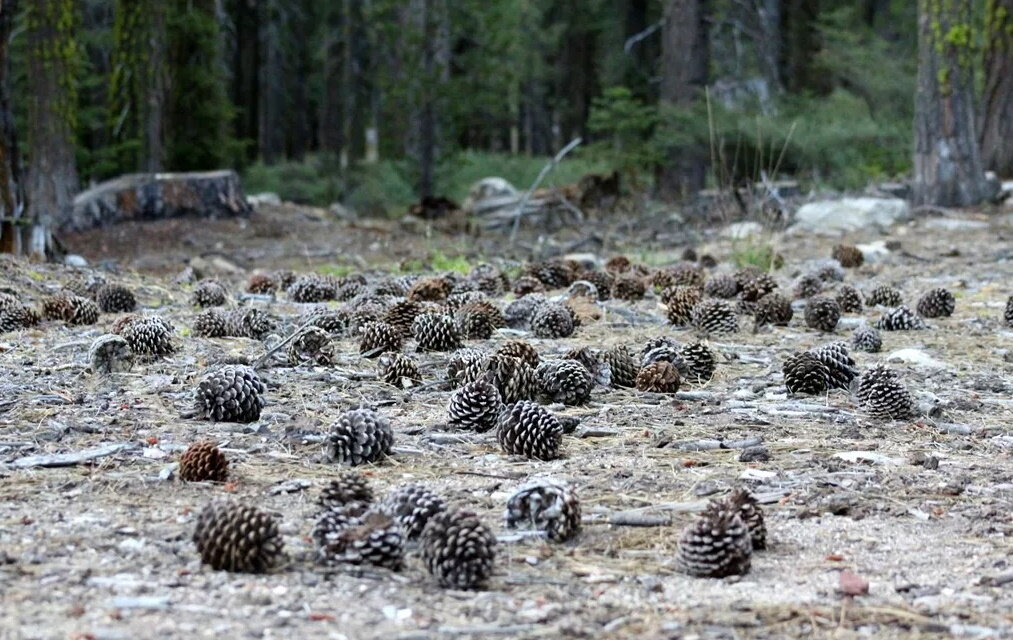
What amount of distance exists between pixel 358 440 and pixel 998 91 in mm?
11986

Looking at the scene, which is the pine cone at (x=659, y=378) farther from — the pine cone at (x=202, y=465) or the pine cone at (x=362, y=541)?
the pine cone at (x=362, y=541)

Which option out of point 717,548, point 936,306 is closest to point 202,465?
point 717,548

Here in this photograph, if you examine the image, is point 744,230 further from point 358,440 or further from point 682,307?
point 358,440

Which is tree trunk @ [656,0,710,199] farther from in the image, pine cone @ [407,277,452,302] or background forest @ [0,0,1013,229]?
pine cone @ [407,277,452,302]

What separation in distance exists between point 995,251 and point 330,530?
8.45 m

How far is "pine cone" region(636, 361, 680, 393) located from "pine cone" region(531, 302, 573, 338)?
1.17 metres

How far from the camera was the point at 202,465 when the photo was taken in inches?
127

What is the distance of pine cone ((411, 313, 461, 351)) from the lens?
5.26 m

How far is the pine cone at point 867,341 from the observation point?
5566 millimetres

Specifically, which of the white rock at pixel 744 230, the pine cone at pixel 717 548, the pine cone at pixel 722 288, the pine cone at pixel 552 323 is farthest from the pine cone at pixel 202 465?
the white rock at pixel 744 230

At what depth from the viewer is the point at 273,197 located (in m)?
Result: 19.3

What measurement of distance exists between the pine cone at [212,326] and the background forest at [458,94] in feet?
15.8

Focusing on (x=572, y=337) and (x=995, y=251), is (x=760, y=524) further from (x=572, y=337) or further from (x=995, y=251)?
(x=995, y=251)

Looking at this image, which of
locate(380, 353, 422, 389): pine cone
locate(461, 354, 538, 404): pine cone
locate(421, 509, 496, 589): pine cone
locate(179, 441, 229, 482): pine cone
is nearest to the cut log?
locate(380, 353, 422, 389): pine cone
